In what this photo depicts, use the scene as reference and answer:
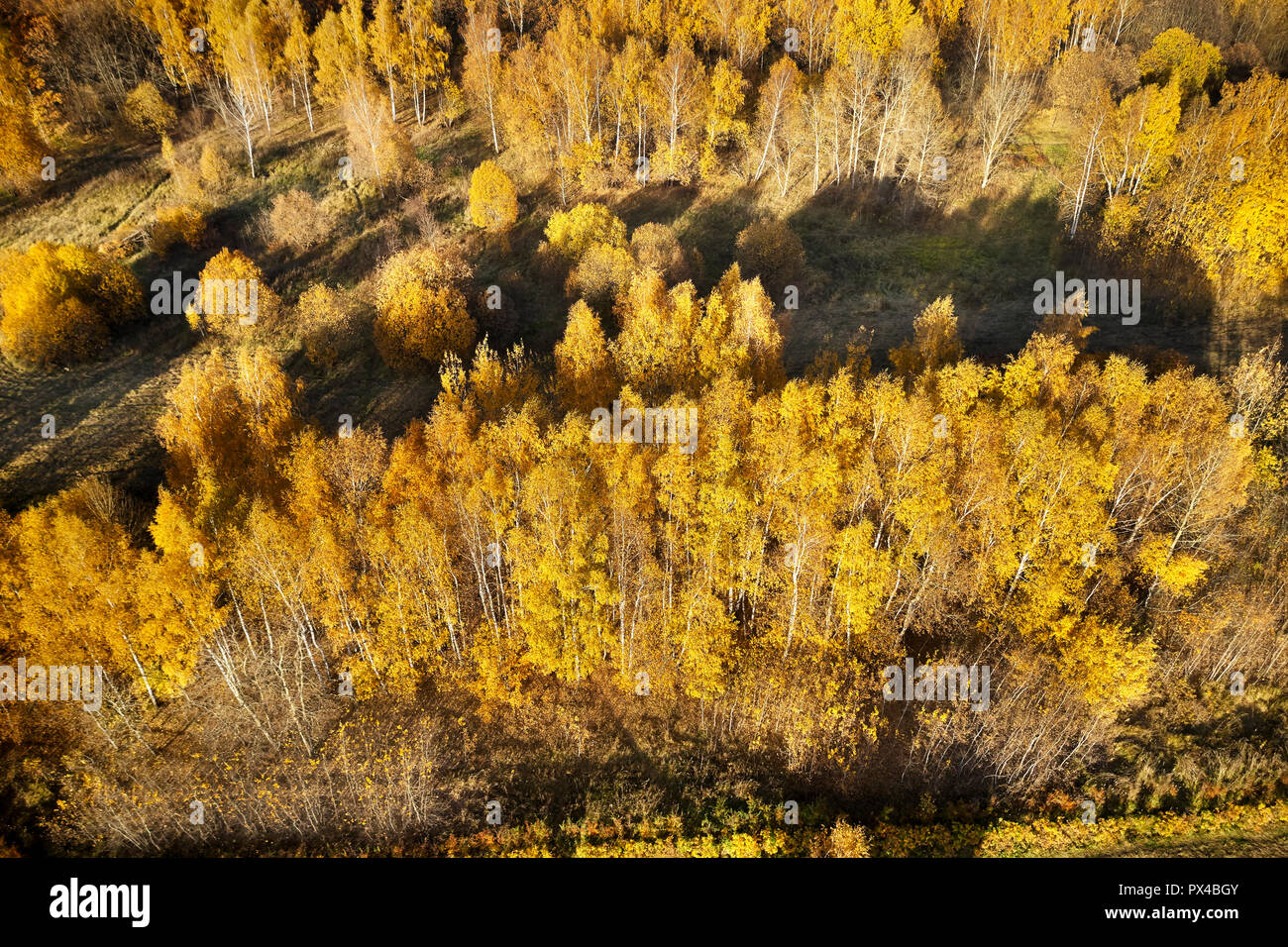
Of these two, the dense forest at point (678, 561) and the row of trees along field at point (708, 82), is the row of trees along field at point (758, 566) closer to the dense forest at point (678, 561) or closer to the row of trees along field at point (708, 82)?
the dense forest at point (678, 561)

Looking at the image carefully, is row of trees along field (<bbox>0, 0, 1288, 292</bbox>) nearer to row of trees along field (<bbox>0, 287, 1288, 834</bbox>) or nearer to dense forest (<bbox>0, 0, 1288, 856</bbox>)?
dense forest (<bbox>0, 0, 1288, 856</bbox>)

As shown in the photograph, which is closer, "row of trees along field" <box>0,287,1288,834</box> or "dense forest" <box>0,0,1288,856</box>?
"dense forest" <box>0,0,1288,856</box>

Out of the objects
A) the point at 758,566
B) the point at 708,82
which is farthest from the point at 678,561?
the point at 708,82

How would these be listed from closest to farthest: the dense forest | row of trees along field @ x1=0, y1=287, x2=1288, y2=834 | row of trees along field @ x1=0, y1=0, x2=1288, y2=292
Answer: the dense forest < row of trees along field @ x1=0, y1=287, x2=1288, y2=834 < row of trees along field @ x1=0, y1=0, x2=1288, y2=292

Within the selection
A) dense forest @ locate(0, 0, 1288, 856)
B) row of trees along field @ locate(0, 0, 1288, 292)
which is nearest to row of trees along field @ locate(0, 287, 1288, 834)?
dense forest @ locate(0, 0, 1288, 856)

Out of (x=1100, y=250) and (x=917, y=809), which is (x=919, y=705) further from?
(x=1100, y=250)

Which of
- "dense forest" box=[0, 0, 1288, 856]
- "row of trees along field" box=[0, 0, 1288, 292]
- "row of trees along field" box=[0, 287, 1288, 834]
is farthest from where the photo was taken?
"row of trees along field" box=[0, 0, 1288, 292]

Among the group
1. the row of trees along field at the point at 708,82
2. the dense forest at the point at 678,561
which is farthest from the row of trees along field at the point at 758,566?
the row of trees along field at the point at 708,82

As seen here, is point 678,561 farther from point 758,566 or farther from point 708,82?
point 708,82
